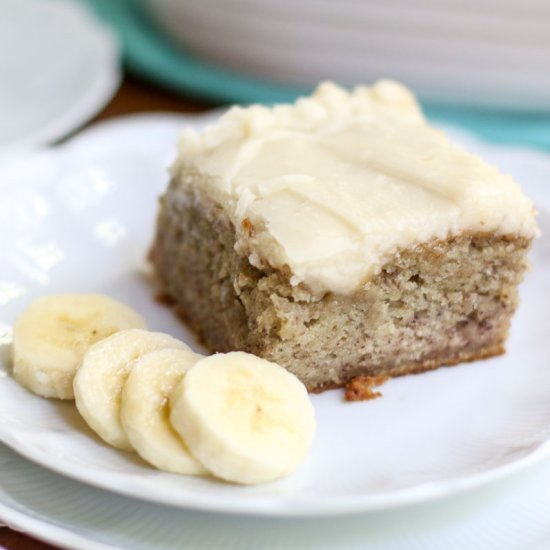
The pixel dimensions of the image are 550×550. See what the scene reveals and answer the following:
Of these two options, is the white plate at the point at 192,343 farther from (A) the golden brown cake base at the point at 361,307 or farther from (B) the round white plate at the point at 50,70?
(B) the round white plate at the point at 50,70

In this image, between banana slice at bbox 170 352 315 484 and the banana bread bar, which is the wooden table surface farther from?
banana slice at bbox 170 352 315 484

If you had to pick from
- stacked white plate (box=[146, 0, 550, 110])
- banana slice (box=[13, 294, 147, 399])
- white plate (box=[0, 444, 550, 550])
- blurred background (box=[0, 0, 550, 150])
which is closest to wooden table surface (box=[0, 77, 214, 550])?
blurred background (box=[0, 0, 550, 150])

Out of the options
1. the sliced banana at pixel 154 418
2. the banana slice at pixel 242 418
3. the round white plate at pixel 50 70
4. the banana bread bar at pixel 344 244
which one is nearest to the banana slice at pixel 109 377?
the sliced banana at pixel 154 418

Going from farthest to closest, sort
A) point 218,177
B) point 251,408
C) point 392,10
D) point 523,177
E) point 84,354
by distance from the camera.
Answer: point 392,10 < point 523,177 < point 218,177 < point 84,354 < point 251,408

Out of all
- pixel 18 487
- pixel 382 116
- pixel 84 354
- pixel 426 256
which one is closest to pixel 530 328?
pixel 426 256

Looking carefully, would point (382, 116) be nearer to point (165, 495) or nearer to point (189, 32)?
point (165, 495)

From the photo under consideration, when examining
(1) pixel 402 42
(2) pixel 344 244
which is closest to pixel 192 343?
(2) pixel 344 244

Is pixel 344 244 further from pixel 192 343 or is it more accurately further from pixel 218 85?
pixel 218 85
